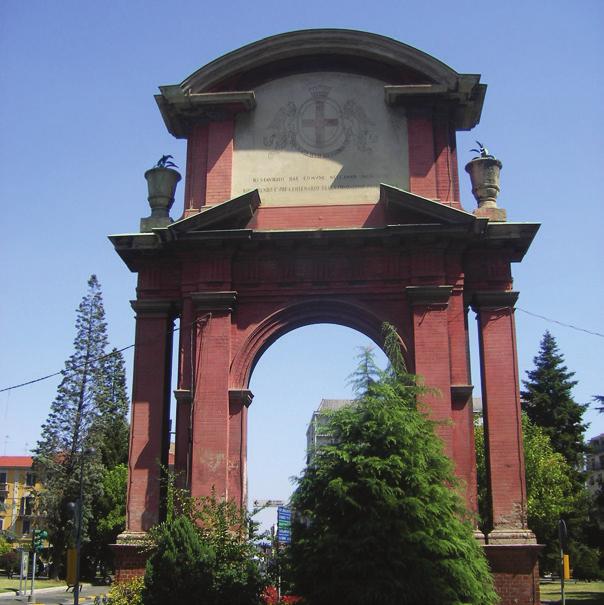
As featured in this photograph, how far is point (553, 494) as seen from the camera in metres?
36.6

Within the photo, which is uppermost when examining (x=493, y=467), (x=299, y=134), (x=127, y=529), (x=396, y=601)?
(x=299, y=134)

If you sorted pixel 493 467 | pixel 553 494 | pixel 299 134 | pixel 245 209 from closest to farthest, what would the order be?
pixel 493 467, pixel 245 209, pixel 299 134, pixel 553 494

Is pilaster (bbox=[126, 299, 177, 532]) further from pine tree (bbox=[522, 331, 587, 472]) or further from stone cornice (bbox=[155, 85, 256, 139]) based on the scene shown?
pine tree (bbox=[522, 331, 587, 472])

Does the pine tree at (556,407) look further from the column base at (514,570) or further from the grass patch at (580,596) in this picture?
the column base at (514,570)

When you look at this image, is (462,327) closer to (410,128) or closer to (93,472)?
(410,128)

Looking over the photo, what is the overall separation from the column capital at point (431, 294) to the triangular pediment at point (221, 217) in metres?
4.28

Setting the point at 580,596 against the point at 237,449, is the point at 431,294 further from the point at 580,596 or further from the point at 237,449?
the point at 580,596

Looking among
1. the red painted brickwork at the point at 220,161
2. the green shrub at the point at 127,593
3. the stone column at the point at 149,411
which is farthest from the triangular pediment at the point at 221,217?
the green shrub at the point at 127,593

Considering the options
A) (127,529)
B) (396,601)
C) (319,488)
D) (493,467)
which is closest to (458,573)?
(396,601)

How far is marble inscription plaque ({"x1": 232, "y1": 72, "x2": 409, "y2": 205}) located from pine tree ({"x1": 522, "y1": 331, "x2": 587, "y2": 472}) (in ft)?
93.5

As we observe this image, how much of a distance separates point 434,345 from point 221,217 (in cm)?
572

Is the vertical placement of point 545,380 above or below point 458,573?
above

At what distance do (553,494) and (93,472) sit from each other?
26506mm

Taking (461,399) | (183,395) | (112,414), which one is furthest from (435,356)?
(112,414)
